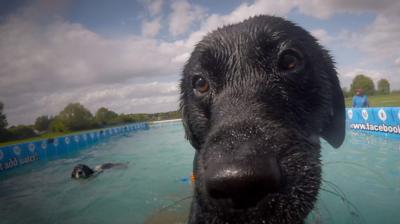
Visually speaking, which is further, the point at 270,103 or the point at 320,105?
the point at 320,105

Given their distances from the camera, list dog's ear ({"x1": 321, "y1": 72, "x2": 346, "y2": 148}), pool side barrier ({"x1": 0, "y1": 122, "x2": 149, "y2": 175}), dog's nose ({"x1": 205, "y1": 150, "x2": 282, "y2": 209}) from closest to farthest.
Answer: dog's nose ({"x1": 205, "y1": 150, "x2": 282, "y2": 209}), dog's ear ({"x1": 321, "y1": 72, "x2": 346, "y2": 148}), pool side barrier ({"x1": 0, "y1": 122, "x2": 149, "y2": 175})

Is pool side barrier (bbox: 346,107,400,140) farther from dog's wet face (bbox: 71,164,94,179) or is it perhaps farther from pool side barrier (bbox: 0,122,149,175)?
pool side barrier (bbox: 0,122,149,175)

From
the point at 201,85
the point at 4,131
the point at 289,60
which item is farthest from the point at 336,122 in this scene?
the point at 4,131

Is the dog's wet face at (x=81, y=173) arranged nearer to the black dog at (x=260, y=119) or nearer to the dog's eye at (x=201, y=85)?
the black dog at (x=260, y=119)

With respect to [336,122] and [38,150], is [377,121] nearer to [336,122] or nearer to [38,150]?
[336,122]

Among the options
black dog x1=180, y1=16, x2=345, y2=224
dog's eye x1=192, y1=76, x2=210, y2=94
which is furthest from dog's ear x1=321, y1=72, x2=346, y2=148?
dog's eye x1=192, y1=76, x2=210, y2=94

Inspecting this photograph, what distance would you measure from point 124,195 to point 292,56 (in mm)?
10509

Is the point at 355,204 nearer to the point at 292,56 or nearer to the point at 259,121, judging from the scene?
the point at 292,56

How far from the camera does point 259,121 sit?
1979mm

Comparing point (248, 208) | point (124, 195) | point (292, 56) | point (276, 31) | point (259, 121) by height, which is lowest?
point (124, 195)

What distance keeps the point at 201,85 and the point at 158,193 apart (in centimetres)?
928

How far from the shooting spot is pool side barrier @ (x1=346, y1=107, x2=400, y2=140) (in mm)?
12648

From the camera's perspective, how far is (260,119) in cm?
202

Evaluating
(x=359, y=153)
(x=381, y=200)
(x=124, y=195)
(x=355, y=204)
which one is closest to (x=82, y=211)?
(x=124, y=195)
